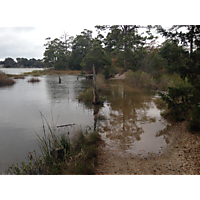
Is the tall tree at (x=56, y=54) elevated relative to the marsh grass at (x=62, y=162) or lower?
elevated

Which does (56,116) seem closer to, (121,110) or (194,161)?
(121,110)

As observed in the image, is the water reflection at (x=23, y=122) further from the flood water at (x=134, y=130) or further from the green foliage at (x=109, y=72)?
the green foliage at (x=109, y=72)

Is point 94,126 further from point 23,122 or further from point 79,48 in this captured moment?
point 79,48

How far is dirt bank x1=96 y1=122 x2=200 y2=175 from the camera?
495cm

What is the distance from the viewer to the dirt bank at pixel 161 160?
4.95 metres

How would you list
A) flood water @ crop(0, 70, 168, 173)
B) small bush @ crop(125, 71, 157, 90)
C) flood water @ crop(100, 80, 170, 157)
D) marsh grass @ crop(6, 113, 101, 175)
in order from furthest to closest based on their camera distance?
small bush @ crop(125, 71, 157, 90), flood water @ crop(0, 70, 168, 173), flood water @ crop(100, 80, 170, 157), marsh grass @ crop(6, 113, 101, 175)

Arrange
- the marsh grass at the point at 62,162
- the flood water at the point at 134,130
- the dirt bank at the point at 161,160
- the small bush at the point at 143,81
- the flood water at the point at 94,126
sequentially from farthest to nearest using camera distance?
the small bush at the point at 143,81, the flood water at the point at 94,126, the flood water at the point at 134,130, the dirt bank at the point at 161,160, the marsh grass at the point at 62,162

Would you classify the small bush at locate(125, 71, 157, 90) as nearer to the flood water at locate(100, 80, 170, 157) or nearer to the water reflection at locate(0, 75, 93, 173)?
the flood water at locate(100, 80, 170, 157)

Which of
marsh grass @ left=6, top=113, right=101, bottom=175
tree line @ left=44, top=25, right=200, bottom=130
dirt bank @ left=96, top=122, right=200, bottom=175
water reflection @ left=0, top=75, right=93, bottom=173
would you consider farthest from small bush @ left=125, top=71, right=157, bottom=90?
marsh grass @ left=6, top=113, right=101, bottom=175

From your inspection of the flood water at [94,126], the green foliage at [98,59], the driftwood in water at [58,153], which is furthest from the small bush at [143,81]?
the driftwood in water at [58,153]

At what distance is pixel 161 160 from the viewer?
5.64m

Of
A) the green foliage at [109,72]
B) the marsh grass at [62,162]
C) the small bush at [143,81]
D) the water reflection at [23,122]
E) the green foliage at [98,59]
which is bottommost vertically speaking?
the water reflection at [23,122]

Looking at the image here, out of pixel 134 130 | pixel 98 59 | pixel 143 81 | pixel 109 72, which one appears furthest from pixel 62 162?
pixel 98 59
